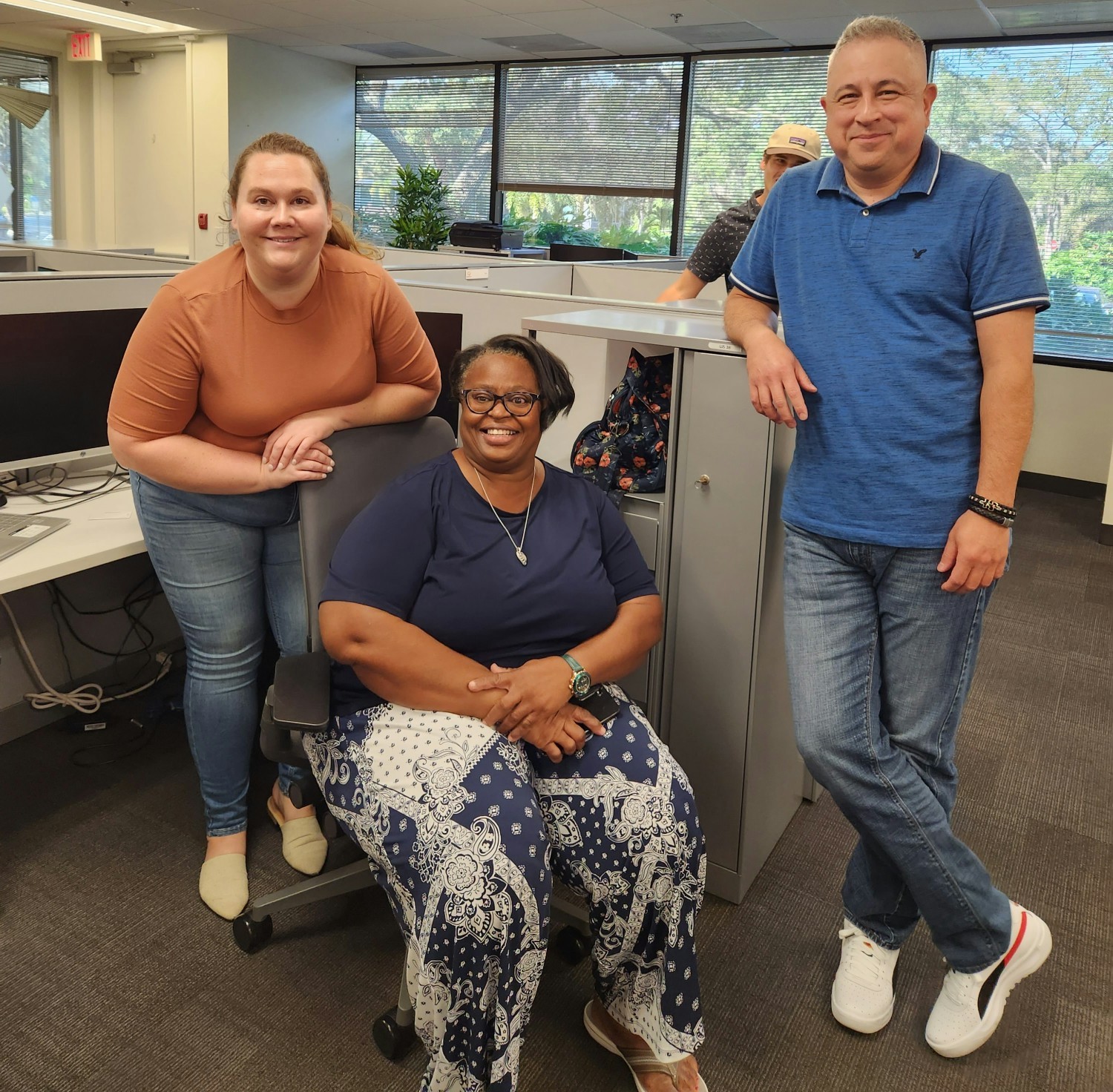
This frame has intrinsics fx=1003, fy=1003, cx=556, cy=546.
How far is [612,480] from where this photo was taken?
202cm

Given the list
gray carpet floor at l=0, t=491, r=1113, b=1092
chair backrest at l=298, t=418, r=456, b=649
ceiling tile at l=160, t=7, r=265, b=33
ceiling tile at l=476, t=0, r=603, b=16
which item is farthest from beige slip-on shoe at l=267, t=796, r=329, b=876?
ceiling tile at l=160, t=7, r=265, b=33

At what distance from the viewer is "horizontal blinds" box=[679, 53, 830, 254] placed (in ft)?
22.9

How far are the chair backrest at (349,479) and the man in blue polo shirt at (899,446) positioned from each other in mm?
619

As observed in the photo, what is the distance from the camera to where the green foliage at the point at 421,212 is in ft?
A: 25.1

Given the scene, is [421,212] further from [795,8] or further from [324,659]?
[324,659]

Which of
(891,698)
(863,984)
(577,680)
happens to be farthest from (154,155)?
(863,984)

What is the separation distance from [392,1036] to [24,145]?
8892 mm

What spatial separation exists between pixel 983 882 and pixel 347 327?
1.43m

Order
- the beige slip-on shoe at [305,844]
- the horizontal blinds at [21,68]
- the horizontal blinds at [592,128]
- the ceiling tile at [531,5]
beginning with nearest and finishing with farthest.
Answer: the beige slip-on shoe at [305,844] → the ceiling tile at [531,5] → the horizontal blinds at [592,128] → the horizontal blinds at [21,68]

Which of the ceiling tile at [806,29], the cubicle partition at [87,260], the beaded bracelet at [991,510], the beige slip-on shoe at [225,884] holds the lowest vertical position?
the beige slip-on shoe at [225,884]

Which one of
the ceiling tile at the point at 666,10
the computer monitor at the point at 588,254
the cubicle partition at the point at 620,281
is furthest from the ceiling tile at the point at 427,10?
the cubicle partition at the point at 620,281

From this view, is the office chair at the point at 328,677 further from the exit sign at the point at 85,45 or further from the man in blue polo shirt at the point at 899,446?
the exit sign at the point at 85,45

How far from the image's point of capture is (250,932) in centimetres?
182

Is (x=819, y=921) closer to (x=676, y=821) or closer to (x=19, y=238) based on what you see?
(x=676, y=821)
